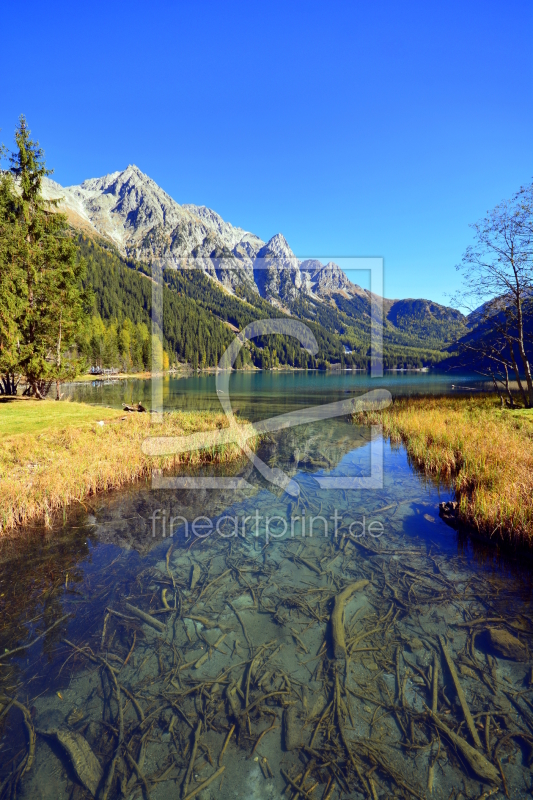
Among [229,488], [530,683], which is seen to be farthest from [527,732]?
[229,488]

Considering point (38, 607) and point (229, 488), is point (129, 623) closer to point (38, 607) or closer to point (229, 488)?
point (38, 607)

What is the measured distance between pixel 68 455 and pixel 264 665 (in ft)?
42.1

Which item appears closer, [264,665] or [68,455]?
[264,665]

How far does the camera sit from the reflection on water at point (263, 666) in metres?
4.41

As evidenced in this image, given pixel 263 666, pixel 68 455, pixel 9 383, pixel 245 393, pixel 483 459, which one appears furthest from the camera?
pixel 245 393

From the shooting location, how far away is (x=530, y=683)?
5551 mm

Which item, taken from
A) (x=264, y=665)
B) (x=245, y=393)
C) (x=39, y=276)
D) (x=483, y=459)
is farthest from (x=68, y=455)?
(x=245, y=393)

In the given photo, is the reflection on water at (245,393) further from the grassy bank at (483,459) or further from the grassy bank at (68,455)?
the grassy bank at (483,459)

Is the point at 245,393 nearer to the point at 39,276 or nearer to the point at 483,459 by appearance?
the point at 39,276

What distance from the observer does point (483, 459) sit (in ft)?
46.2

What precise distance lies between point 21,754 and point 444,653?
6.69 metres

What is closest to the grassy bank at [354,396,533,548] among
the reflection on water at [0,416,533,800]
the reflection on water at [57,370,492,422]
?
the reflection on water at [0,416,533,800]

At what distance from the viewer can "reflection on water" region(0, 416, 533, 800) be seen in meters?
4.41

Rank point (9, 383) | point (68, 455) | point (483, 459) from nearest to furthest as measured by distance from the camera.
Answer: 1. point (483, 459)
2. point (68, 455)
3. point (9, 383)
